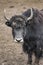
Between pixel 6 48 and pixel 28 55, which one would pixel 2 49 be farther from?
Answer: pixel 28 55

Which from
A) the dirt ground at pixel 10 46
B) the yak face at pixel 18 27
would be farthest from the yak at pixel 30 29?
the dirt ground at pixel 10 46

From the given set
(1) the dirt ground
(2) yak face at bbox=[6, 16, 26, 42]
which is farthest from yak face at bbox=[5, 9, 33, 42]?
(1) the dirt ground

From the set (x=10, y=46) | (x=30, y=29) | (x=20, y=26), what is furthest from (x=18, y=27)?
(x=10, y=46)

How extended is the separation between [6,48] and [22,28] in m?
1.76

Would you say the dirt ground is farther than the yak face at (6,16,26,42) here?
Yes

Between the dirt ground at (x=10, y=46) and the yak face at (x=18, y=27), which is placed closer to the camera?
the yak face at (x=18, y=27)

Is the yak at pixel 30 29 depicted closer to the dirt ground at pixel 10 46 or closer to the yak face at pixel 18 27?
the yak face at pixel 18 27

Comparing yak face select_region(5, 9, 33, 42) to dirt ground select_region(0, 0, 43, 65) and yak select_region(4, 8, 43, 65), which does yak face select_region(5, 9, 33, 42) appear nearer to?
yak select_region(4, 8, 43, 65)

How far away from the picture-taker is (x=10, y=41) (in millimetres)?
Result: 8477

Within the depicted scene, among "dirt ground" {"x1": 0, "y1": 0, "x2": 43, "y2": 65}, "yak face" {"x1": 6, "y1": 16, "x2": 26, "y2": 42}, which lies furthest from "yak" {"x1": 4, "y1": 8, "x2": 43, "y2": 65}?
"dirt ground" {"x1": 0, "y1": 0, "x2": 43, "y2": 65}

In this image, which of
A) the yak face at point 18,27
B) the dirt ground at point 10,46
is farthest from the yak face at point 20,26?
the dirt ground at point 10,46

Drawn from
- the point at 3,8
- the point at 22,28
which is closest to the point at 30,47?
the point at 22,28

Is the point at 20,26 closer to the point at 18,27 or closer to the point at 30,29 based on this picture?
the point at 18,27

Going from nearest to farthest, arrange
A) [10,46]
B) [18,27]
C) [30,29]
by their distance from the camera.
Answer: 1. [18,27]
2. [30,29]
3. [10,46]
